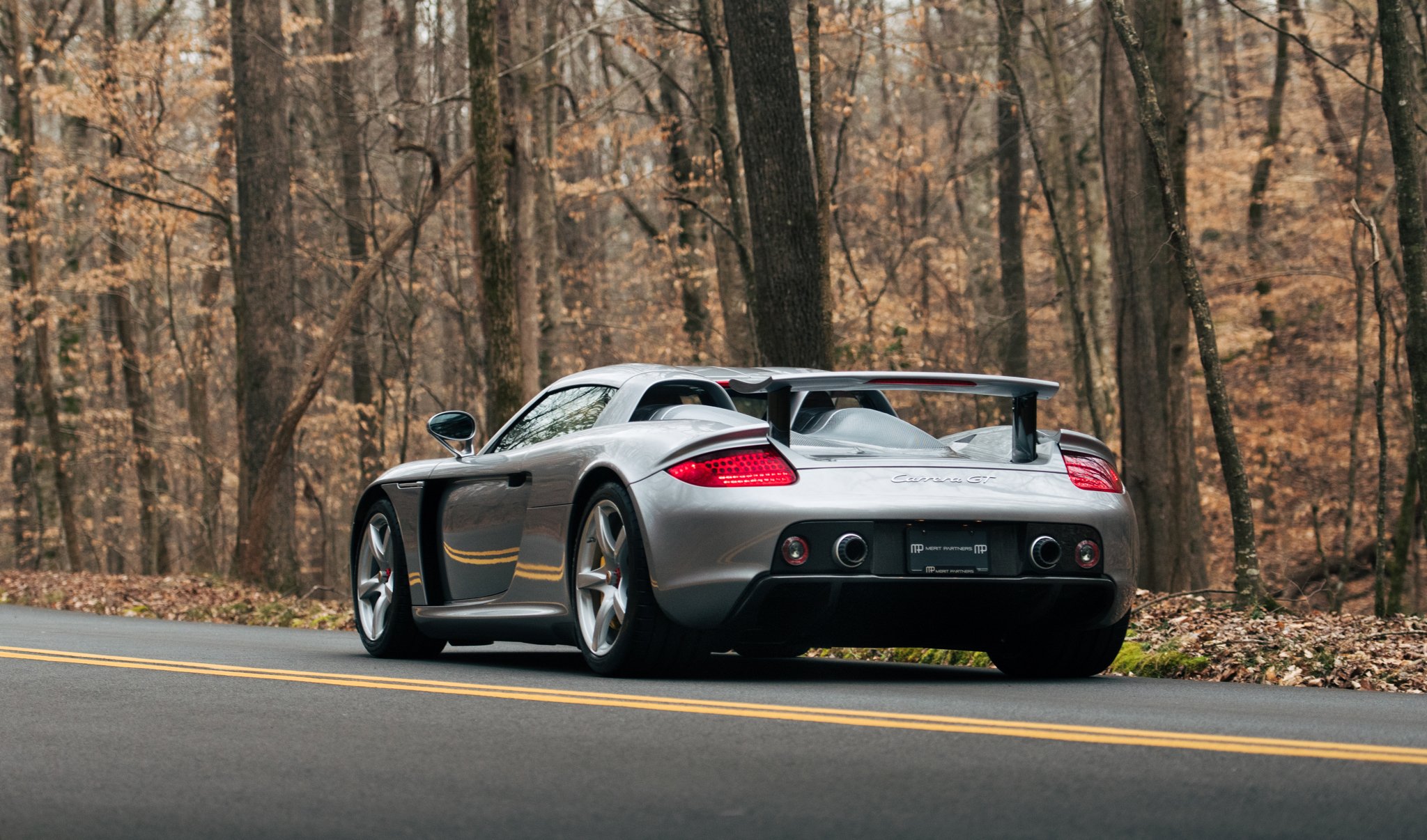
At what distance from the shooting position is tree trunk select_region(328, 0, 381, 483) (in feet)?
98.6

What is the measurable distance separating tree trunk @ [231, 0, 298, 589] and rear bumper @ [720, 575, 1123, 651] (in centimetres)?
1449

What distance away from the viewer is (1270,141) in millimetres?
28797

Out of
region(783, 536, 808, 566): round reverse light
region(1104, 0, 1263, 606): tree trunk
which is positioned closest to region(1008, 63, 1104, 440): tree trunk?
region(1104, 0, 1263, 606): tree trunk

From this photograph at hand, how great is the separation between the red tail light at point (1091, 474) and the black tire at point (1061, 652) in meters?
0.56

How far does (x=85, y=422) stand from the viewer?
38.6 m

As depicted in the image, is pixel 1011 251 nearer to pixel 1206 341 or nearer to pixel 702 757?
pixel 1206 341

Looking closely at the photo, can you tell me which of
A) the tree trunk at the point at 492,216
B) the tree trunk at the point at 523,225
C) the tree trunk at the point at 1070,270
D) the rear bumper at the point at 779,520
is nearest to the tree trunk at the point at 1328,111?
the tree trunk at the point at 1070,270

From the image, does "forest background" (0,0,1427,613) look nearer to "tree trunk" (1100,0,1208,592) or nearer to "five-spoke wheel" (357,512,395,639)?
"tree trunk" (1100,0,1208,592)

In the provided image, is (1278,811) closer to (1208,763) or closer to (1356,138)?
(1208,763)

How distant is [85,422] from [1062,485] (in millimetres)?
35297

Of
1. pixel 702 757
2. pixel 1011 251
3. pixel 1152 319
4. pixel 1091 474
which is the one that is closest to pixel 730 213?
pixel 1152 319

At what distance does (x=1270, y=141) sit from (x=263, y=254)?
17.1m

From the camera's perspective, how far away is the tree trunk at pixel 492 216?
16.8 metres

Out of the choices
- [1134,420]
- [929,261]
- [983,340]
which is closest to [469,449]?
[1134,420]
